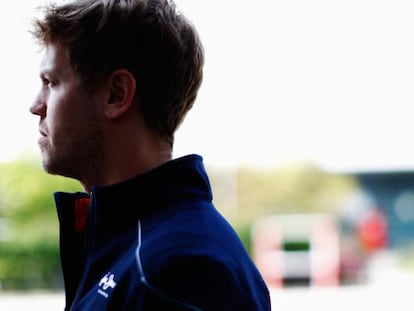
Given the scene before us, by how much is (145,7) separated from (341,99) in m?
10.3

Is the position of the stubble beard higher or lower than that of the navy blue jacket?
higher

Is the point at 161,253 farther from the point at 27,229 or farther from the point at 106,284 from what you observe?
the point at 27,229

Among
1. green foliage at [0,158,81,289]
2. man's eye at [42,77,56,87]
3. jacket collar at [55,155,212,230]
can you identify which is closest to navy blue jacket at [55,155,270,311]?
jacket collar at [55,155,212,230]

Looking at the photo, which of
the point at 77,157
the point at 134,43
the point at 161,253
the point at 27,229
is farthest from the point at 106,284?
the point at 27,229

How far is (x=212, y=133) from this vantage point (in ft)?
28.5

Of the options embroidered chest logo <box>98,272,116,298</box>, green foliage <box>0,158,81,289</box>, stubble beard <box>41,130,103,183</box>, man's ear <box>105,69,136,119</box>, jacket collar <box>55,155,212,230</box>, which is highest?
man's ear <box>105,69,136,119</box>

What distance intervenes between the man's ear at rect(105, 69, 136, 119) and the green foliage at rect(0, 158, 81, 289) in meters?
6.22

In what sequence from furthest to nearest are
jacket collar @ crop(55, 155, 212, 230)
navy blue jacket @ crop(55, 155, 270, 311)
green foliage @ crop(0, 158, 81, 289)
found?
1. green foliage @ crop(0, 158, 81, 289)
2. jacket collar @ crop(55, 155, 212, 230)
3. navy blue jacket @ crop(55, 155, 270, 311)

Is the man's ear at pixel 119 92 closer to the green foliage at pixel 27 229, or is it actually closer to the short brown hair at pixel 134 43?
the short brown hair at pixel 134 43

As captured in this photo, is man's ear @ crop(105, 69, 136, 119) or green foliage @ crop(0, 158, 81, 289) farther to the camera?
green foliage @ crop(0, 158, 81, 289)

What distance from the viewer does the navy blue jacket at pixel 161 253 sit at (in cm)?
83

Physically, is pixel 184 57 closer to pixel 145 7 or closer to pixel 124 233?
pixel 145 7

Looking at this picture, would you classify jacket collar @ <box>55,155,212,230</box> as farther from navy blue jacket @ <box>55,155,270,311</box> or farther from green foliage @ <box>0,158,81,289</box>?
green foliage @ <box>0,158,81,289</box>

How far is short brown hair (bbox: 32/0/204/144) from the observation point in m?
0.96
